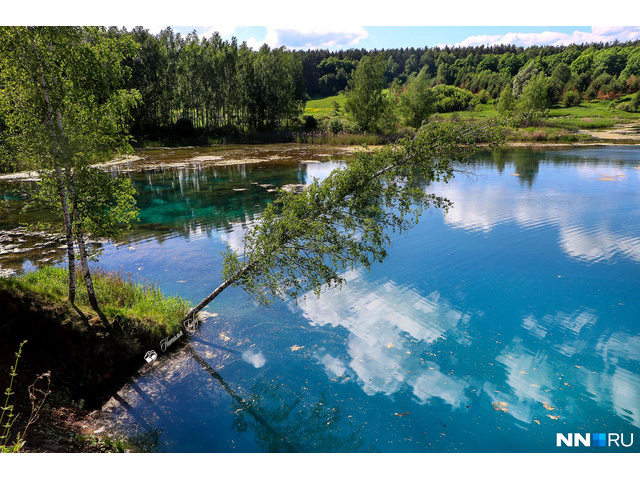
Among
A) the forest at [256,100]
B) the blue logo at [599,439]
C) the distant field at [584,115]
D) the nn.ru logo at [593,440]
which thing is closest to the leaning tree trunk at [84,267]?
the nn.ru logo at [593,440]

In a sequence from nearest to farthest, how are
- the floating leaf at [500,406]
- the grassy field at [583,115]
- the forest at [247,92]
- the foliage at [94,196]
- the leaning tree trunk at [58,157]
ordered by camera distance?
the floating leaf at [500,406] < the leaning tree trunk at [58,157] < the foliage at [94,196] < the forest at [247,92] < the grassy field at [583,115]

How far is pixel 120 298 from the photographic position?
42.5ft

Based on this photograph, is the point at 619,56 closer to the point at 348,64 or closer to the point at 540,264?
the point at 348,64

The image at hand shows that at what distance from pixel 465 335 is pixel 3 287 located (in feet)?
42.4

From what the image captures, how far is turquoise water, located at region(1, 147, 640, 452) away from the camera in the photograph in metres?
9.10

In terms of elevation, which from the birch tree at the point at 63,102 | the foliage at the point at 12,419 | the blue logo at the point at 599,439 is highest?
the birch tree at the point at 63,102

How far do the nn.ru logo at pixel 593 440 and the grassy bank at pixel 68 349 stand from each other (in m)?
9.24

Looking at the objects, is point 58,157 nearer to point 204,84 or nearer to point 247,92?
point 204,84

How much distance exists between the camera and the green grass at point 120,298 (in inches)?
436

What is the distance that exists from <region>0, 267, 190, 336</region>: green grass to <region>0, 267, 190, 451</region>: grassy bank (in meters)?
0.03

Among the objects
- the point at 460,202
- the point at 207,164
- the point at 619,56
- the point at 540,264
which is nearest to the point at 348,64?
the point at 619,56

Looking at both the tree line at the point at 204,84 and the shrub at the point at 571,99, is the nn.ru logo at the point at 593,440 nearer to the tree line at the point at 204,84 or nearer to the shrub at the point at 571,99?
the tree line at the point at 204,84

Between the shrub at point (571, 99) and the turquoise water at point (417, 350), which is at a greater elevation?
the shrub at point (571, 99)

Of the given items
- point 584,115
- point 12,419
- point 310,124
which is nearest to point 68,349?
point 12,419
